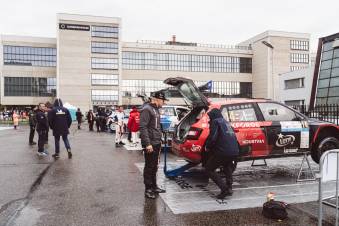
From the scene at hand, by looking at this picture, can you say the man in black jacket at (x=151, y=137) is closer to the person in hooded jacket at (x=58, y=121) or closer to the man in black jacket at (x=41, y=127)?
the person in hooded jacket at (x=58, y=121)

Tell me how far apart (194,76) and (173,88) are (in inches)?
3064

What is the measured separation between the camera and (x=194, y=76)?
8575 cm

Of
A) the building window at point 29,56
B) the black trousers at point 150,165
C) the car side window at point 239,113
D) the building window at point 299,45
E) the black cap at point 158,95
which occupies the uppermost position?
the building window at point 299,45

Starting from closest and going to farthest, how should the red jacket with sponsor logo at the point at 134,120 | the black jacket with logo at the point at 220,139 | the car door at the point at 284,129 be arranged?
the black jacket with logo at the point at 220,139
the car door at the point at 284,129
the red jacket with sponsor logo at the point at 134,120

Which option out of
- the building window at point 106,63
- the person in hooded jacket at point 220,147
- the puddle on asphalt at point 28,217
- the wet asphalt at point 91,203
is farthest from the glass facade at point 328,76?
the building window at point 106,63

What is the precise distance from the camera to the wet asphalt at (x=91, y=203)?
5160mm

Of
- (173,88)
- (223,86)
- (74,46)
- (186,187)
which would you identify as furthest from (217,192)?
(223,86)

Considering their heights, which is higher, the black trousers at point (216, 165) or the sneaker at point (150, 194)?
the black trousers at point (216, 165)

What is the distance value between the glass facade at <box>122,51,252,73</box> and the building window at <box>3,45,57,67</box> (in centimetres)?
1760

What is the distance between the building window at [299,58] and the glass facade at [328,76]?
40801mm

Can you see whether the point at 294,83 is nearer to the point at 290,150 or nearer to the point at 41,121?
the point at 41,121

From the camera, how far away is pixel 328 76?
147 feet

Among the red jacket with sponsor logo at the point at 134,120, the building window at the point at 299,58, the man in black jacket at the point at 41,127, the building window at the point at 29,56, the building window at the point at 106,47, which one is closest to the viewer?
the man in black jacket at the point at 41,127

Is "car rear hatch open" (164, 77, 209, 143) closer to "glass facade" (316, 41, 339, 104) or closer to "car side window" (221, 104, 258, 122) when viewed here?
"car side window" (221, 104, 258, 122)
